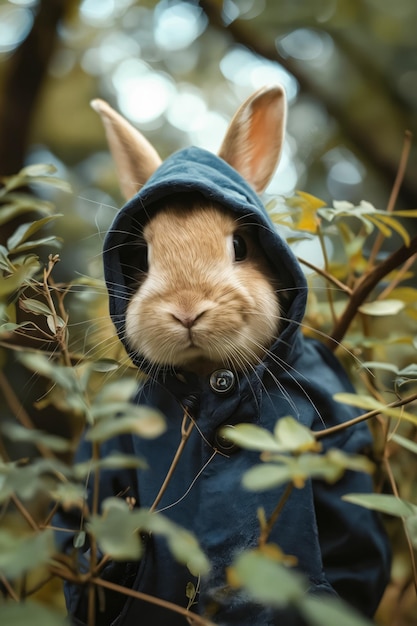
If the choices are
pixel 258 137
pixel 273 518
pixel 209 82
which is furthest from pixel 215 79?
pixel 273 518

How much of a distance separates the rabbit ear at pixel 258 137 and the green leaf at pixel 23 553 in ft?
2.50

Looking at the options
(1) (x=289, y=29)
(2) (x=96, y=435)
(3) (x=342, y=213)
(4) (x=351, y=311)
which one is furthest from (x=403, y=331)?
(1) (x=289, y=29)

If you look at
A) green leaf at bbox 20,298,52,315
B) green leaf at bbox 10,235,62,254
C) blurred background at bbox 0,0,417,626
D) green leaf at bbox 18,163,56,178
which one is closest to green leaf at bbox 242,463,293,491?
green leaf at bbox 20,298,52,315

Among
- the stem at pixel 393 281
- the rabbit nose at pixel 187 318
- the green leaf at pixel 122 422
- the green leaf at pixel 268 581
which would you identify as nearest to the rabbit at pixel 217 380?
the rabbit nose at pixel 187 318

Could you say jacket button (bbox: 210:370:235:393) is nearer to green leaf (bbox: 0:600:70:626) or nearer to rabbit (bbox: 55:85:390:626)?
rabbit (bbox: 55:85:390:626)

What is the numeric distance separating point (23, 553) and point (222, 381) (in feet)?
1.70

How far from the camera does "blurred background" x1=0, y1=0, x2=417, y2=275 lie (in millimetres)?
1796

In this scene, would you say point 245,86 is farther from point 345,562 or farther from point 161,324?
point 345,562

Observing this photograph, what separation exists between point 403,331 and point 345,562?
0.57m

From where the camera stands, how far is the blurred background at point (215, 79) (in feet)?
5.89

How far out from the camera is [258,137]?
3.48 feet

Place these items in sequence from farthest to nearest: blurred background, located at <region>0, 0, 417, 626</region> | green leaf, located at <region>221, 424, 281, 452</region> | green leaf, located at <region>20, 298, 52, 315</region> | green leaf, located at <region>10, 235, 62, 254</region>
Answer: blurred background, located at <region>0, 0, 417, 626</region> → green leaf, located at <region>10, 235, 62, 254</region> → green leaf, located at <region>20, 298, 52, 315</region> → green leaf, located at <region>221, 424, 281, 452</region>

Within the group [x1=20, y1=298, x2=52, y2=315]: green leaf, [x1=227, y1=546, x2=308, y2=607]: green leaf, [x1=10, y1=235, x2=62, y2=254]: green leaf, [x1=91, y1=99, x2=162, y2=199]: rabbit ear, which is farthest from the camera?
[x1=91, y1=99, x2=162, y2=199]: rabbit ear

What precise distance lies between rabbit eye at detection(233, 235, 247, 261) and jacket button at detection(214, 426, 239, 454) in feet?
0.88
